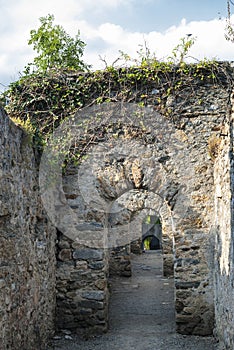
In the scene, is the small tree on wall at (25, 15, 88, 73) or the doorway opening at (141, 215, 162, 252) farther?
the doorway opening at (141, 215, 162, 252)

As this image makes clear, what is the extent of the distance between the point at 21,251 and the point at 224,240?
218 cm

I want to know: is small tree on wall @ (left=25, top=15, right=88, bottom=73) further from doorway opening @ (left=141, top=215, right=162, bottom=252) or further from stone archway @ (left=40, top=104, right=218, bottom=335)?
doorway opening @ (left=141, top=215, right=162, bottom=252)

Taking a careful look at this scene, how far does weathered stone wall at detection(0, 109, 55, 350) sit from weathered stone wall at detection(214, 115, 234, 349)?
6.65 ft

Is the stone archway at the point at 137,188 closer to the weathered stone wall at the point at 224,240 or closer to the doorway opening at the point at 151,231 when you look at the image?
the weathered stone wall at the point at 224,240

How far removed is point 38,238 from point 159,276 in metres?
5.82

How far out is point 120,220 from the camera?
10.2 metres

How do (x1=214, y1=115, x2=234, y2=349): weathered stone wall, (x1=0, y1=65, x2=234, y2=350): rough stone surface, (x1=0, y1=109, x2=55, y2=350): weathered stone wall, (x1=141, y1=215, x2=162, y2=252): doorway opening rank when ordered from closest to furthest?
(x1=0, y1=109, x2=55, y2=350): weathered stone wall, (x1=214, y1=115, x2=234, y2=349): weathered stone wall, (x1=0, y1=65, x2=234, y2=350): rough stone surface, (x1=141, y1=215, x2=162, y2=252): doorway opening

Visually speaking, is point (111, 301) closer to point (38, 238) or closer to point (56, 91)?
point (38, 238)

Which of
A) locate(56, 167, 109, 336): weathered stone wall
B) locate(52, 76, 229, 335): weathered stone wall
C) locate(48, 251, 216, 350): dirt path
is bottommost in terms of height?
locate(48, 251, 216, 350): dirt path

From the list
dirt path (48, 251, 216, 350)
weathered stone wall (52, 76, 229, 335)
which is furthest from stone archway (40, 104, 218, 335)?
dirt path (48, 251, 216, 350)

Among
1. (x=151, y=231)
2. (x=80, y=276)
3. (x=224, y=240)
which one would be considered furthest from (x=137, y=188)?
(x=151, y=231)

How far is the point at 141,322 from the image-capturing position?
250 inches

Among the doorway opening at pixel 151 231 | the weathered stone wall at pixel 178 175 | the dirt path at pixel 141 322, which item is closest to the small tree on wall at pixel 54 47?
the weathered stone wall at pixel 178 175

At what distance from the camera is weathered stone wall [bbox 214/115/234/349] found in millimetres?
4039
